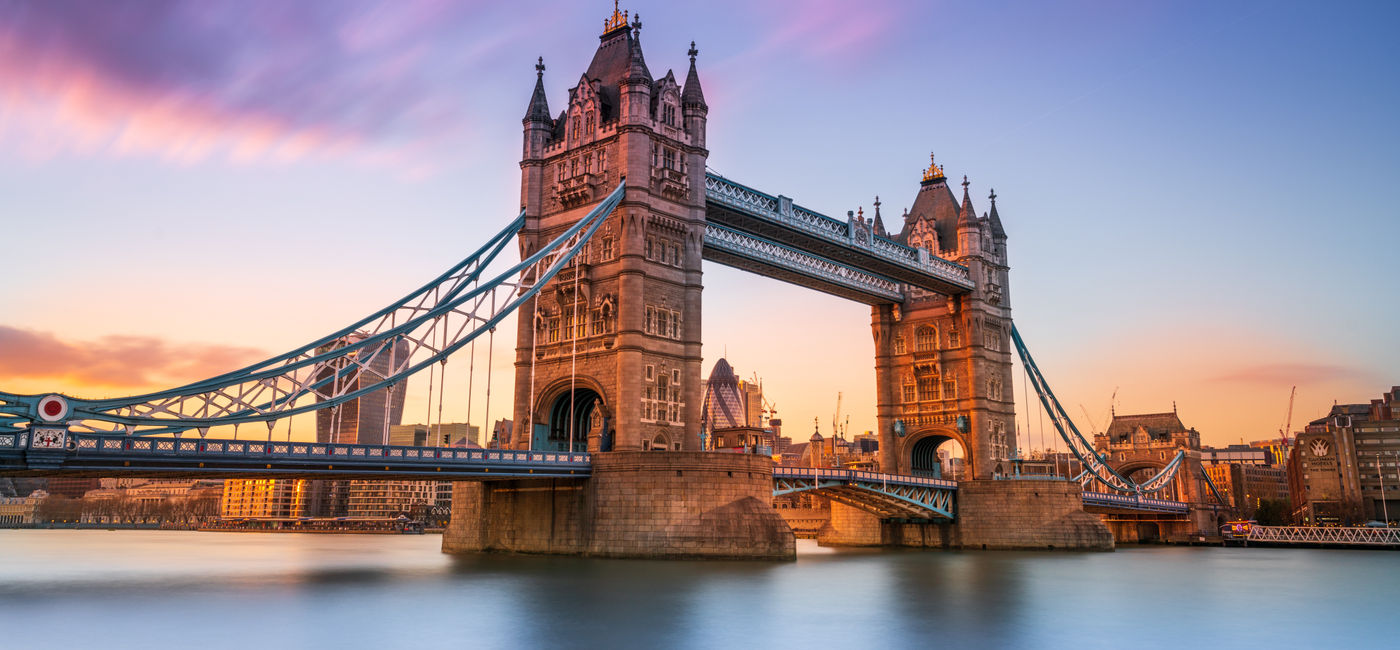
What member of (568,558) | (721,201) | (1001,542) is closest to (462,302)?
(568,558)

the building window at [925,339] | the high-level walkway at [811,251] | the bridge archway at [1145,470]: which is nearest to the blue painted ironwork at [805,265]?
the high-level walkway at [811,251]

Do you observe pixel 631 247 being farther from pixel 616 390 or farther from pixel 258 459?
pixel 258 459

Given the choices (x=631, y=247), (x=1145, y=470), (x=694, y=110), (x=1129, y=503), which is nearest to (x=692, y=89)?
(x=694, y=110)

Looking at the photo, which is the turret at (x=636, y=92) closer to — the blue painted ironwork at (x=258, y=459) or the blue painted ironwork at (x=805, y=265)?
the blue painted ironwork at (x=805, y=265)

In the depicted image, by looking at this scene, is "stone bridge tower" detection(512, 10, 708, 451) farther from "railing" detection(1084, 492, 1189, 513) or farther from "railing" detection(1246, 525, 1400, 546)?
"railing" detection(1246, 525, 1400, 546)

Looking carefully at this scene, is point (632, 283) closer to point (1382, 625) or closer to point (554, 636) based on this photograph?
point (554, 636)

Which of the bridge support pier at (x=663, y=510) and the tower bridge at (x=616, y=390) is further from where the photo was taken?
the bridge support pier at (x=663, y=510)

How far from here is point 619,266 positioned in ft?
179

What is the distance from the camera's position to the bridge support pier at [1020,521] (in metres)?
72.4

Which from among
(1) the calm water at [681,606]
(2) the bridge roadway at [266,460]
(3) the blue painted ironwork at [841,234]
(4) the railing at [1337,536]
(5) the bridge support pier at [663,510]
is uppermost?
(3) the blue painted ironwork at [841,234]

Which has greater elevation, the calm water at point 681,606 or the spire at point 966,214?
the spire at point 966,214

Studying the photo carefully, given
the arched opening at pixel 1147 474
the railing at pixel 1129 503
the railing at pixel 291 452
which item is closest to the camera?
the railing at pixel 291 452

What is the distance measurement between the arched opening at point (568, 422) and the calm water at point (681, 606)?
7.85m

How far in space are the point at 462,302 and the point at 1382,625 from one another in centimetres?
3801
